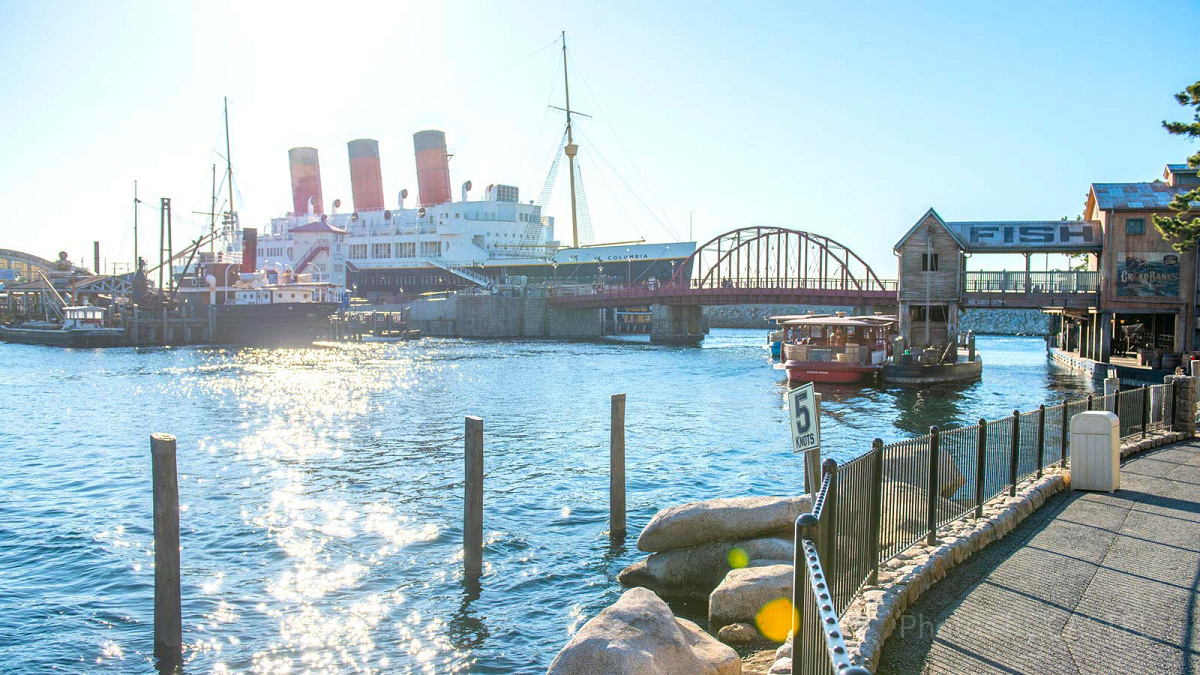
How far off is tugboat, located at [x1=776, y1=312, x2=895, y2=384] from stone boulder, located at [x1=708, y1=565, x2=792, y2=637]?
3484 cm

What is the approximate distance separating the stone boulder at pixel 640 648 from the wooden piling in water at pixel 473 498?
457 centimetres

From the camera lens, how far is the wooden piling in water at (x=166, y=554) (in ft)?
33.5

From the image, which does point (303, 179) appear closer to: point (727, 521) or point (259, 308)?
point (259, 308)

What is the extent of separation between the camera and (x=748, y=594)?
34.9ft

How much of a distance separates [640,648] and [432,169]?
390ft

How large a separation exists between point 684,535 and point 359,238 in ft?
384

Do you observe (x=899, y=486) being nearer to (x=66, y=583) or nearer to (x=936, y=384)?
(x=66, y=583)

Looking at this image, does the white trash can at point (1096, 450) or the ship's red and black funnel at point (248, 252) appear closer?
the white trash can at point (1096, 450)

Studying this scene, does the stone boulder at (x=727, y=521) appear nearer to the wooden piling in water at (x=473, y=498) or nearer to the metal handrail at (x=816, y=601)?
the wooden piling in water at (x=473, y=498)

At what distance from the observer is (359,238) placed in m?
123

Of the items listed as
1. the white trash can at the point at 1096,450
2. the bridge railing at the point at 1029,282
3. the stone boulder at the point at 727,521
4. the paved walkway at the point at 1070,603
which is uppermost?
the bridge railing at the point at 1029,282

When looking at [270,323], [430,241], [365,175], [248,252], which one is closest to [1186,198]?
[270,323]

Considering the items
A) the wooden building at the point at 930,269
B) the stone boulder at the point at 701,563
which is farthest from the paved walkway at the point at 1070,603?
the wooden building at the point at 930,269

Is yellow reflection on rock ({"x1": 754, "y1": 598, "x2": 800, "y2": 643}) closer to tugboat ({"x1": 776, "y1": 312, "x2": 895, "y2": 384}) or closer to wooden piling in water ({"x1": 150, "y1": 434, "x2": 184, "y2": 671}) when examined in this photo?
wooden piling in water ({"x1": 150, "y1": 434, "x2": 184, "y2": 671})
